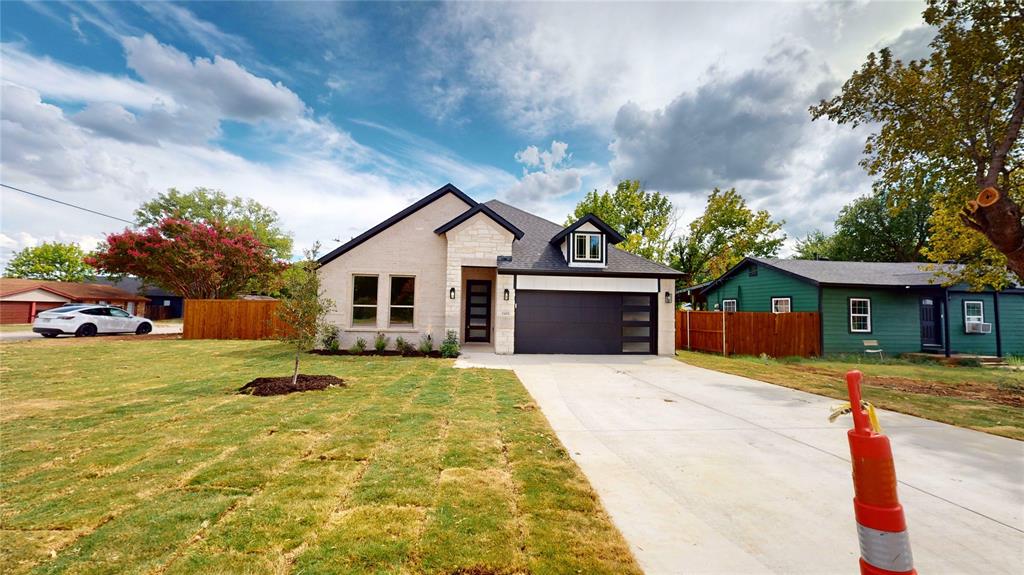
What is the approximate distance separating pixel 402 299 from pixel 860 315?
1973cm

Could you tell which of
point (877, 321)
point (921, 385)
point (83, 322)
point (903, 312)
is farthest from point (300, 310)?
point (903, 312)

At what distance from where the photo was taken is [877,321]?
16984 mm

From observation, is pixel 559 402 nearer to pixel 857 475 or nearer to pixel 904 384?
pixel 857 475

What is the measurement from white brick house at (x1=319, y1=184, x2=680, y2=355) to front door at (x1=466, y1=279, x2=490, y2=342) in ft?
8.11

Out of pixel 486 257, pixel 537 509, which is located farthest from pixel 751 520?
pixel 486 257

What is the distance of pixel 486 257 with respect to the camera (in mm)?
14055

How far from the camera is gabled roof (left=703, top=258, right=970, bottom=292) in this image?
16.4m

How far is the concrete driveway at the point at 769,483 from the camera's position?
258 cm

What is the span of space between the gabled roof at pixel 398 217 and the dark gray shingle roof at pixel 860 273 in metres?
15.4

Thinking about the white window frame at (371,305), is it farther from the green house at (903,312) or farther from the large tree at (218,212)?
the large tree at (218,212)


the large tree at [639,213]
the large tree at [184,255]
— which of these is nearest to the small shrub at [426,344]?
the large tree at [184,255]

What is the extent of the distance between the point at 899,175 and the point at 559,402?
1172 cm

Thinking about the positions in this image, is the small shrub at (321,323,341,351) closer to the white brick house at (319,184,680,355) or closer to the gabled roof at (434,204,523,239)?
the white brick house at (319,184,680,355)

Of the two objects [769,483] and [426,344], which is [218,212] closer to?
[426,344]
